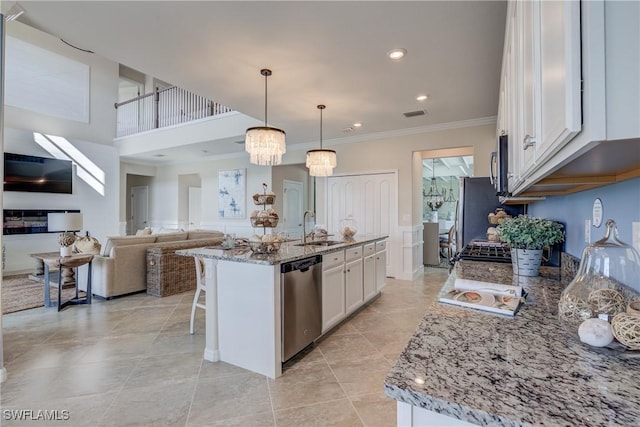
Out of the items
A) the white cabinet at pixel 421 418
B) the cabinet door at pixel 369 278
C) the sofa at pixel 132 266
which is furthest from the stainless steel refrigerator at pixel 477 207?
the sofa at pixel 132 266

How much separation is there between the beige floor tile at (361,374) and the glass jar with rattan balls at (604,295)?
165cm

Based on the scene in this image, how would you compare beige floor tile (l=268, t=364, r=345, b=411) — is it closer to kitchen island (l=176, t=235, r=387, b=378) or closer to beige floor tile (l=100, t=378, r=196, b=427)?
kitchen island (l=176, t=235, r=387, b=378)

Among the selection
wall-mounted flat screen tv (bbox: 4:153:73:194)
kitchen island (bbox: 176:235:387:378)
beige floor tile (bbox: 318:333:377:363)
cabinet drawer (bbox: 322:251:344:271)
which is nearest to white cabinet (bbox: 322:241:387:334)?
cabinet drawer (bbox: 322:251:344:271)

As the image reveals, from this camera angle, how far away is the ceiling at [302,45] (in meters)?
2.22

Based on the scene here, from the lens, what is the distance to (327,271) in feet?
9.68

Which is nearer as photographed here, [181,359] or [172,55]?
[181,359]

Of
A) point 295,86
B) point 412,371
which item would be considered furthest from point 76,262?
point 412,371

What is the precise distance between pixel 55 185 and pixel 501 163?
27.1ft

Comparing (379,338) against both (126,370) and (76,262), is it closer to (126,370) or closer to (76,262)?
(126,370)

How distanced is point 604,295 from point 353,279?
2.75 meters

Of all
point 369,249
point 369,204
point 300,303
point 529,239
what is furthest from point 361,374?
point 369,204

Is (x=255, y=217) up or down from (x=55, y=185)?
down

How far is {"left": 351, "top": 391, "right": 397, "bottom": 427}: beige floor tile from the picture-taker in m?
1.86

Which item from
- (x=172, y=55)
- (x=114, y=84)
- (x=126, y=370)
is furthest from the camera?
(x=114, y=84)
